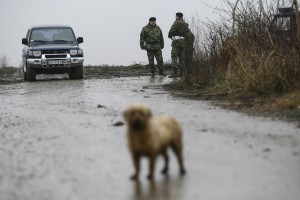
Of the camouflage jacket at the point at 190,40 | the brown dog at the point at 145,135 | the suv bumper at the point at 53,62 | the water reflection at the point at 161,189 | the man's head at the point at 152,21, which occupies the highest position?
the man's head at the point at 152,21

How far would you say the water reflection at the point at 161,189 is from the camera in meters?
5.05

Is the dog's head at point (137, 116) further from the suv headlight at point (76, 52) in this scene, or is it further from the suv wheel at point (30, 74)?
the suv wheel at point (30, 74)

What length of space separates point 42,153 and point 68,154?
0.33 metres

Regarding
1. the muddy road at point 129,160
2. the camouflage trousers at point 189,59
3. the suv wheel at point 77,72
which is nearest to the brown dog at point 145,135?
the muddy road at point 129,160

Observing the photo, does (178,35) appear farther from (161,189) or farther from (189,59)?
(161,189)

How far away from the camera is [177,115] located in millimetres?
10219

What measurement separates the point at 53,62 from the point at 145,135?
1758 centimetres

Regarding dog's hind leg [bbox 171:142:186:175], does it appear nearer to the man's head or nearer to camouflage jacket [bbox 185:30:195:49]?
camouflage jacket [bbox 185:30:195:49]

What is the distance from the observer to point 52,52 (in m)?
22.5

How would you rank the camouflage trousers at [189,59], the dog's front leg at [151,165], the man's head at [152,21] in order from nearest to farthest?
the dog's front leg at [151,165] < the camouflage trousers at [189,59] < the man's head at [152,21]

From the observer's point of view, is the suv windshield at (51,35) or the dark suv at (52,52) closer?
the dark suv at (52,52)

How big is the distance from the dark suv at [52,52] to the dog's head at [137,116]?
17.5m

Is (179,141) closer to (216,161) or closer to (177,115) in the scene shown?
(216,161)

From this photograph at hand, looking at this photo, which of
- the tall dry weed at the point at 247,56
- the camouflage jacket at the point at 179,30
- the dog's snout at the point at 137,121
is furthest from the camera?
the camouflage jacket at the point at 179,30
